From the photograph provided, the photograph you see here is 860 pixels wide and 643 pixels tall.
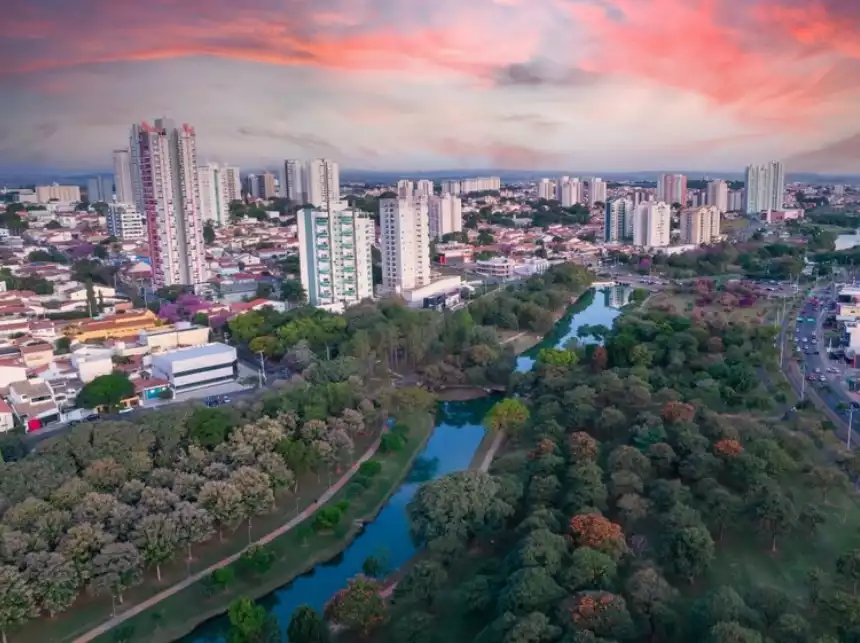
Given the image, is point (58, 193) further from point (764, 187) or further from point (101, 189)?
point (764, 187)

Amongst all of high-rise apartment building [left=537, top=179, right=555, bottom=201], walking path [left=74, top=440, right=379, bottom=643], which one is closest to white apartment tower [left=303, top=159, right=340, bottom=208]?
high-rise apartment building [left=537, top=179, right=555, bottom=201]

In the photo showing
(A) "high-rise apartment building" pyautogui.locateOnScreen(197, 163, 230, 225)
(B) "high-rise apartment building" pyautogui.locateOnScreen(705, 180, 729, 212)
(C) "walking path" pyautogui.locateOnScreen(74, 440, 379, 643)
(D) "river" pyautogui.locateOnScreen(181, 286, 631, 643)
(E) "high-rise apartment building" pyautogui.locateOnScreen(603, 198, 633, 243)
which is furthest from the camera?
(B) "high-rise apartment building" pyautogui.locateOnScreen(705, 180, 729, 212)

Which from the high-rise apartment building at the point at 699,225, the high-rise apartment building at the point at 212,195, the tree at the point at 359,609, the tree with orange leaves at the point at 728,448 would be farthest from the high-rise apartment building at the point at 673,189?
the tree at the point at 359,609

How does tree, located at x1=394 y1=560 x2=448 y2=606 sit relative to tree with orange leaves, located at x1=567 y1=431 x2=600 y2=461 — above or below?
below

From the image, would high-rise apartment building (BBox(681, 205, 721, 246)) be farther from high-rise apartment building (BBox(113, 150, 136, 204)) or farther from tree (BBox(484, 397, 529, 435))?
high-rise apartment building (BBox(113, 150, 136, 204))

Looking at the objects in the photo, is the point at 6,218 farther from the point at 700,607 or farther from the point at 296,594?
the point at 700,607

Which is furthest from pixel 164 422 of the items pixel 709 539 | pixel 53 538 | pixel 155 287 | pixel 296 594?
pixel 155 287

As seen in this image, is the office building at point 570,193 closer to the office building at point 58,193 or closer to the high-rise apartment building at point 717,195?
the high-rise apartment building at point 717,195
